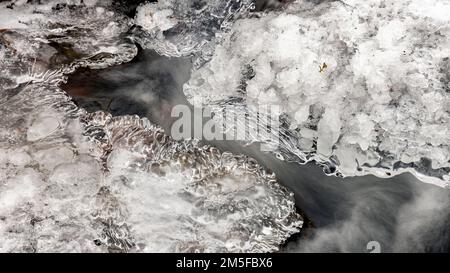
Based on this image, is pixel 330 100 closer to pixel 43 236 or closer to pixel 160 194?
pixel 160 194

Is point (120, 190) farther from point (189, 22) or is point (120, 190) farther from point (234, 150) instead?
point (189, 22)

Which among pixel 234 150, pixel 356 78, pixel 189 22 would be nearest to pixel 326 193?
pixel 234 150

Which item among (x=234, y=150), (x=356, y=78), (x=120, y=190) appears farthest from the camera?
(x=234, y=150)

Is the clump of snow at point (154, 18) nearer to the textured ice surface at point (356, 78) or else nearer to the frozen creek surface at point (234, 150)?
the frozen creek surface at point (234, 150)

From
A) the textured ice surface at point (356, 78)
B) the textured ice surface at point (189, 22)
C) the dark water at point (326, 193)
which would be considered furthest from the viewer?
the textured ice surface at point (189, 22)

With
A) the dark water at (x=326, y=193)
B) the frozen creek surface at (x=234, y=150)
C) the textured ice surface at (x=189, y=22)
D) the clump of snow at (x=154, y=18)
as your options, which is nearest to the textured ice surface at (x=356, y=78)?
the frozen creek surface at (x=234, y=150)

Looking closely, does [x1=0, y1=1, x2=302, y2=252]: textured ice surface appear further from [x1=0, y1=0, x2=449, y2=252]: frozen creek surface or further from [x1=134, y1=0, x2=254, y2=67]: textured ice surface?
[x1=134, y1=0, x2=254, y2=67]: textured ice surface

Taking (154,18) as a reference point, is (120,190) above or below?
below
